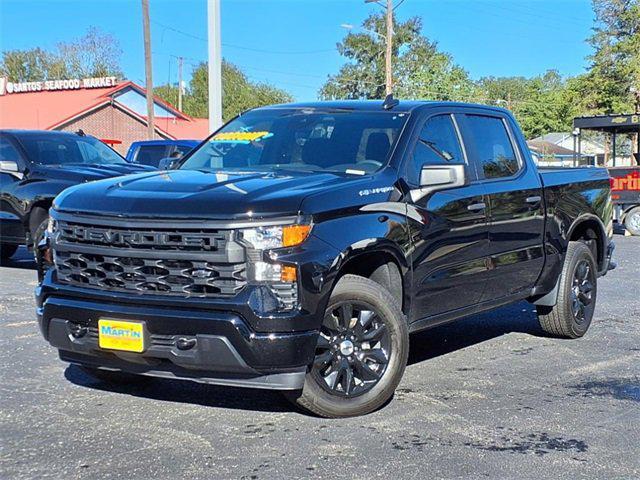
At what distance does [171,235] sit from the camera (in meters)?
4.57

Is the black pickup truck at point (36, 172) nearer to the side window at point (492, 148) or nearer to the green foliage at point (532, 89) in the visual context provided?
the side window at point (492, 148)

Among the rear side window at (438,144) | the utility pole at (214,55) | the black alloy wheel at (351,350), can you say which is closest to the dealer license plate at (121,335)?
the black alloy wheel at (351,350)

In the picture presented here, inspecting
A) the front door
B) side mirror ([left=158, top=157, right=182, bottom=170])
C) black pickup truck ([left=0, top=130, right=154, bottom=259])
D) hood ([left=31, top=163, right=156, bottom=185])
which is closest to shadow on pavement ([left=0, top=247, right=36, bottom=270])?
black pickup truck ([left=0, top=130, right=154, bottom=259])

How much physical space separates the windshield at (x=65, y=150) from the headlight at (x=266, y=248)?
722 cm

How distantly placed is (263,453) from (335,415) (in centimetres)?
66

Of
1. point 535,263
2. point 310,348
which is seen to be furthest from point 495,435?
point 535,263

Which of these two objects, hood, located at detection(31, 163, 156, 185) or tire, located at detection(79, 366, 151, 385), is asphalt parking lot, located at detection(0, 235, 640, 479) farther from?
hood, located at detection(31, 163, 156, 185)

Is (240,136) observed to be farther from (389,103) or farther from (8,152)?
(8,152)

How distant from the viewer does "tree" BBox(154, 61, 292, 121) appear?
78.0 meters

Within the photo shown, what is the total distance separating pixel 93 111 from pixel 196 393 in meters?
43.8

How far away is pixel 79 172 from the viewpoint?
1029 centimetres

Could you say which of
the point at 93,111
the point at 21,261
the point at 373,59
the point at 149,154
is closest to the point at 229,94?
the point at 373,59

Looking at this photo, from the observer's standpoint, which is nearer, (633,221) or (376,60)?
(633,221)

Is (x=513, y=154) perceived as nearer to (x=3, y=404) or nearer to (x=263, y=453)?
(x=263, y=453)
